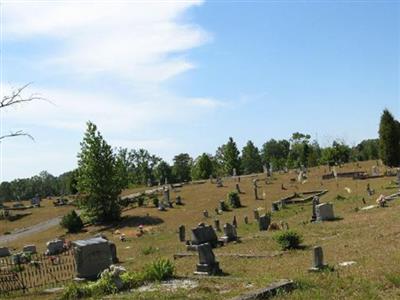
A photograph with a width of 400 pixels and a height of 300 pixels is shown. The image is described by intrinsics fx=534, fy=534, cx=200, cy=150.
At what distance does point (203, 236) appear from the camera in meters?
22.2

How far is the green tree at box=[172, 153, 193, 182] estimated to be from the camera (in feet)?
366

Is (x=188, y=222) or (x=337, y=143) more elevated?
(x=337, y=143)

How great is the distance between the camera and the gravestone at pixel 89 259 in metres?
17.0

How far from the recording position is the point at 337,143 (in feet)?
314

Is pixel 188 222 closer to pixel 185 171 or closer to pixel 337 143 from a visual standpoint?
pixel 337 143

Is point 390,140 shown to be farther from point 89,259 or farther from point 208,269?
point 89,259

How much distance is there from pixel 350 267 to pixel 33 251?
25.6 m

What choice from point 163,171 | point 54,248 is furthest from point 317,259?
point 163,171

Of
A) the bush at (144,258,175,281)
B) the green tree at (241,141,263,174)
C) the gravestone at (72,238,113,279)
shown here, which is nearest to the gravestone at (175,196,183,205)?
the gravestone at (72,238,113,279)

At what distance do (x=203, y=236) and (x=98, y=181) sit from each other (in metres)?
28.6

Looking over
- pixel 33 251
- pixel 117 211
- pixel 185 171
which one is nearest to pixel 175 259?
pixel 33 251

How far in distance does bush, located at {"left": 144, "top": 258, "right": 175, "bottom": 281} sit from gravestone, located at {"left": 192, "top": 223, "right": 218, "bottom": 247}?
23.6 ft

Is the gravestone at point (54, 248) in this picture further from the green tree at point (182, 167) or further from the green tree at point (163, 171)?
the green tree at point (182, 167)

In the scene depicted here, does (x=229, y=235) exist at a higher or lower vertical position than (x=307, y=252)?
higher
